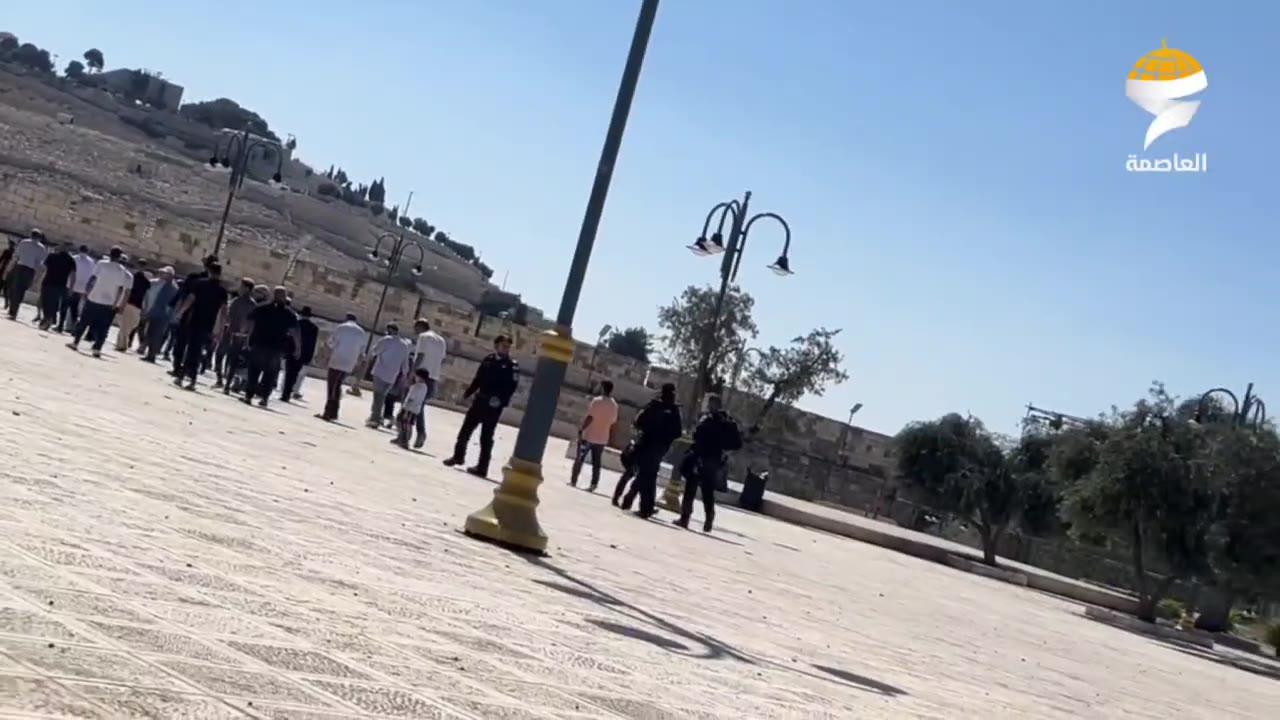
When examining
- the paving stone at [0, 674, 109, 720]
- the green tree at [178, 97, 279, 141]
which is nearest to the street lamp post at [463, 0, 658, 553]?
the paving stone at [0, 674, 109, 720]

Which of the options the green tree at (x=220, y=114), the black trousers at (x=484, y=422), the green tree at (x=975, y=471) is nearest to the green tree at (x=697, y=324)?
the green tree at (x=975, y=471)

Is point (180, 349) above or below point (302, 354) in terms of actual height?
below

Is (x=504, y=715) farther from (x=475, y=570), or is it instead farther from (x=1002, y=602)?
(x=1002, y=602)

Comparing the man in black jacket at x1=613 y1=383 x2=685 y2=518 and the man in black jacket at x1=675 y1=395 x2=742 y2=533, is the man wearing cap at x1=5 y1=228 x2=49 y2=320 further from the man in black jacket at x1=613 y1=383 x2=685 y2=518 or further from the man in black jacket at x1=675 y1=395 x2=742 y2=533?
the man in black jacket at x1=675 y1=395 x2=742 y2=533

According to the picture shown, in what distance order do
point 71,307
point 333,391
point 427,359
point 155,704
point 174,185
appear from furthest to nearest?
point 174,185
point 71,307
point 333,391
point 427,359
point 155,704

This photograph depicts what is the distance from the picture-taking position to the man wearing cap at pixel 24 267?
26031 millimetres

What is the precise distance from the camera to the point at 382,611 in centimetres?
662

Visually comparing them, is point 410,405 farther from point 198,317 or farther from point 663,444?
point 663,444

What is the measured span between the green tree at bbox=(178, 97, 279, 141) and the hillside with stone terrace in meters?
16.6

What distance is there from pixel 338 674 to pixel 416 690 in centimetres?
26

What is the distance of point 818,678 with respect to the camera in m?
8.31

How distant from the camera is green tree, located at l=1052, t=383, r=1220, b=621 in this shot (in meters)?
27.0

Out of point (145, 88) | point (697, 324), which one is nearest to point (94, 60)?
point (145, 88)

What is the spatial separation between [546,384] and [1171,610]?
26.0 metres
